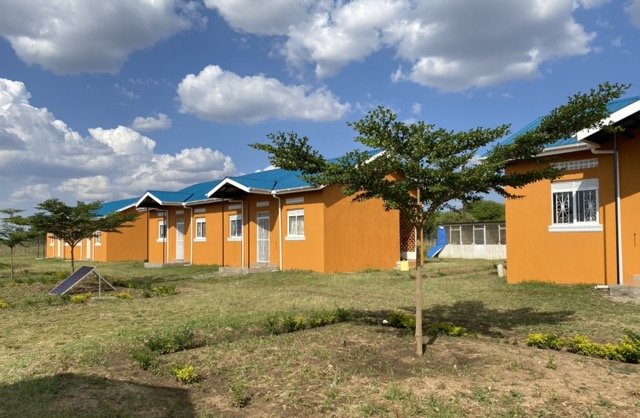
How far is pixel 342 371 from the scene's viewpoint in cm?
586

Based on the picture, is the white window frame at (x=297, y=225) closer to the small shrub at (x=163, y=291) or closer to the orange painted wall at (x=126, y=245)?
the small shrub at (x=163, y=291)

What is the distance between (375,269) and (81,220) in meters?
10.9

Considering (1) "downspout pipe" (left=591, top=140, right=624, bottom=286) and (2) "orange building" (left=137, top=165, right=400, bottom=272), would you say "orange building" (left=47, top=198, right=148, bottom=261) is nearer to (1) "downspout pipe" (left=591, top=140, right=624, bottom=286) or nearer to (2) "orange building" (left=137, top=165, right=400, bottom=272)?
(2) "orange building" (left=137, top=165, right=400, bottom=272)

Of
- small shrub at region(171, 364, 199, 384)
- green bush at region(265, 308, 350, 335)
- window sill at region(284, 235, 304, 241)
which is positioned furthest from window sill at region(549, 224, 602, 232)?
small shrub at region(171, 364, 199, 384)

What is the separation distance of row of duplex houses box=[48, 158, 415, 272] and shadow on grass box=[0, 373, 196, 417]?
35.8 ft

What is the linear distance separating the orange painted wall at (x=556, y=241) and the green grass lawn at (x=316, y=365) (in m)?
2.32

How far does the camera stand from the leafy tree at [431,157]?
618 centimetres

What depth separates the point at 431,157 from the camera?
6.33 m

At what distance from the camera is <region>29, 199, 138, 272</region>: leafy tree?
55.8ft

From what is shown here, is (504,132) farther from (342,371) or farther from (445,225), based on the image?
(445,225)

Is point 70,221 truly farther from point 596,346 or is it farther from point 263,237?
point 596,346

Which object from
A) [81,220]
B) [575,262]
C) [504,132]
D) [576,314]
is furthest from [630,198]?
[81,220]

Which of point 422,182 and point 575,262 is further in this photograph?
point 575,262

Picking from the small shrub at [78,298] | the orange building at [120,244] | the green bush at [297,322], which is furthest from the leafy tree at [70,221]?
the orange building at [120,244]
